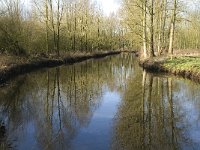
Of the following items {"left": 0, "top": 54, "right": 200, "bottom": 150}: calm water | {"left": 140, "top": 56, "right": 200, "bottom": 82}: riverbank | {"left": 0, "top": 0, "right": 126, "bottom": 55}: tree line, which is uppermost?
{"left": 0, "top": 0, "right": 126, "bottom": 55}: tree line

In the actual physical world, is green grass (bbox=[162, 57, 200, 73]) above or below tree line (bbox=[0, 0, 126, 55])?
below

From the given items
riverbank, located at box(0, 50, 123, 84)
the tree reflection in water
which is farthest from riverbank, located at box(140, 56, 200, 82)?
riverbank, located at box(0, 50, 123, 84)

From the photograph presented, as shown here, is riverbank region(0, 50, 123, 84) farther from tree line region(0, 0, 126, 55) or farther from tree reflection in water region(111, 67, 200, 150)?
tree reflection in water region(111, 67, 200, 150)

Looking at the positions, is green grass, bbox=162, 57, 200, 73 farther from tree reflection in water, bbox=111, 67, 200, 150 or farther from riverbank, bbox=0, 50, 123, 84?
riverbank, bbox=0, 50, 123, 84

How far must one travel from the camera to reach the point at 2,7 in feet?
115

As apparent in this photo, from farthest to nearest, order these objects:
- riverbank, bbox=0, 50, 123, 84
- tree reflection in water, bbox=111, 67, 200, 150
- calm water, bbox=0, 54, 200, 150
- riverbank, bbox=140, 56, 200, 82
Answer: riverbank, bbox=0, 50, 123, 84, riverbank, bbox=140, 56, 200, 82, calm water, bbox=0, 54, 200, 150, tree reflection in water, bbox=111, 67, 200, 150

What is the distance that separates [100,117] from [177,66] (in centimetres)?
1527

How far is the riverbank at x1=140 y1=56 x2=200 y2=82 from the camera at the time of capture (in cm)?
2447

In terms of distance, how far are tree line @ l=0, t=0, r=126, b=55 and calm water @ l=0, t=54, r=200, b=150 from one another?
1211 centimetres

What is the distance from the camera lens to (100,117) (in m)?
14.0

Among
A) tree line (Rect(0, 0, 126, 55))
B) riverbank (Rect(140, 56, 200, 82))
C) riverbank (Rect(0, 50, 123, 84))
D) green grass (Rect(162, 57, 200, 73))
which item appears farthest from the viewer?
tree line (Rect(0, 0, 126, 55))

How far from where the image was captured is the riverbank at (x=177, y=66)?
963 inches

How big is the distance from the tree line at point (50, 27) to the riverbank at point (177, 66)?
12.5 m

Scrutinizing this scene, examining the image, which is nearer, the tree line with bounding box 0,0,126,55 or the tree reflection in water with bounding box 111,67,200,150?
the tree reflection in water with bounding box 111,67,200,150
